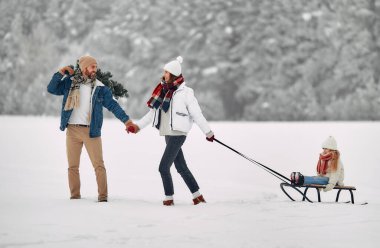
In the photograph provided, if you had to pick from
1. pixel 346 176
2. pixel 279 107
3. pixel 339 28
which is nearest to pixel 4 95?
pixel 279 107

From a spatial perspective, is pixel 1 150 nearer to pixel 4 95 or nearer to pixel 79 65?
pixel 79 65

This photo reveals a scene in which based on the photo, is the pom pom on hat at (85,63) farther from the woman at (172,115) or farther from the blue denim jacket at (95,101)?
the woman at (172,115)

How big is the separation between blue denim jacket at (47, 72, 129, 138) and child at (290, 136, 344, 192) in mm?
2390

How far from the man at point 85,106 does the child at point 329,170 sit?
2.41m

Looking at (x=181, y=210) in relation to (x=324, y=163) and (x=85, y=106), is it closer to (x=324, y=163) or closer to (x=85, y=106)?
(x=85, y=106)

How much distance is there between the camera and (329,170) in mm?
8430

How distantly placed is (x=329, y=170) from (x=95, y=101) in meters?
3.05

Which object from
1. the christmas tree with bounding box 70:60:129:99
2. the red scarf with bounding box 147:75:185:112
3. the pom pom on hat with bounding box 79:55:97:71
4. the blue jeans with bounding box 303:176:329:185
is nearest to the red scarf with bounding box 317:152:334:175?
the blue jeans with bounding box 303:176:329:185

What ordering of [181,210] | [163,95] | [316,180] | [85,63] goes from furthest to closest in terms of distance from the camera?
1. [316,180]
2. [163,95]
3. [85,63]
4. [181,210]

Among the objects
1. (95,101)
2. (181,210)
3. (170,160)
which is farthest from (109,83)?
(181,210)

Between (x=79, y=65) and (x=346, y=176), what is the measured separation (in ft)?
19.7

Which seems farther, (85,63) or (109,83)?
(109,83)

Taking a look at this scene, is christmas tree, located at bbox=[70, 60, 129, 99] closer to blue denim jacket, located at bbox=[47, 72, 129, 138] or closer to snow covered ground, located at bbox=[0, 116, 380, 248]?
blue denim jacket, located at bbox=[47, 72, 129, 138]

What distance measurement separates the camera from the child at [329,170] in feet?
27.2
